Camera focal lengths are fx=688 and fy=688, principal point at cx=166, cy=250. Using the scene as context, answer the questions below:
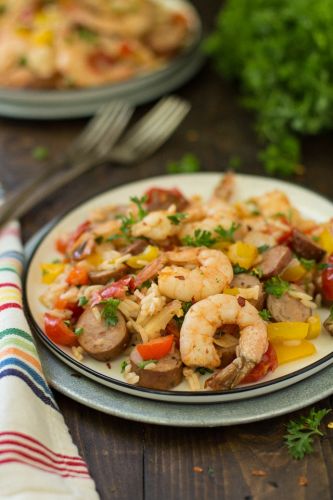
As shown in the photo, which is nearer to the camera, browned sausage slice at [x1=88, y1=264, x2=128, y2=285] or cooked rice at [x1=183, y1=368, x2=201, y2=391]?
cooked rice at [x1=183, y1=368, x2=201, y2=391]

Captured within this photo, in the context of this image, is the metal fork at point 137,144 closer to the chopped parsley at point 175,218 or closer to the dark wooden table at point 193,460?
the chopped parsley at point 175,218

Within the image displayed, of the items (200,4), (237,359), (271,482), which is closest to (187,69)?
(200,4)

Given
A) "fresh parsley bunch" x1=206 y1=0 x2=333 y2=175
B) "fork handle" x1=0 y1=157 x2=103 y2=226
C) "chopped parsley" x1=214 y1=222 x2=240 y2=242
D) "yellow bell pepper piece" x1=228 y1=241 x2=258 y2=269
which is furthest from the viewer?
"fresh parsley bunch" x1=206 y1=0 x2=333 y2=175

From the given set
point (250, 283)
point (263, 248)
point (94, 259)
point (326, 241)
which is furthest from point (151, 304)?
point (326, 241)

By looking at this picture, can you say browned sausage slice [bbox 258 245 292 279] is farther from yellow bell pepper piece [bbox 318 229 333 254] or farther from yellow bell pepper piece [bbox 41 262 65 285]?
yellow bell pepper piece [bbox 41 262 65 285]

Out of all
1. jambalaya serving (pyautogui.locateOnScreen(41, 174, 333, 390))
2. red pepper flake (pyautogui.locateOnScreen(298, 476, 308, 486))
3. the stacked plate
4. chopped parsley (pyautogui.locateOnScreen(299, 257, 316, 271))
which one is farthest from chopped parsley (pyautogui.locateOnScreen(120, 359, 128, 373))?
the stacked plate

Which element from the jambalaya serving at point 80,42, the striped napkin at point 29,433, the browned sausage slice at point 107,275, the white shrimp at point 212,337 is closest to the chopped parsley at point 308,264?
the white shrimp at point 212,337
